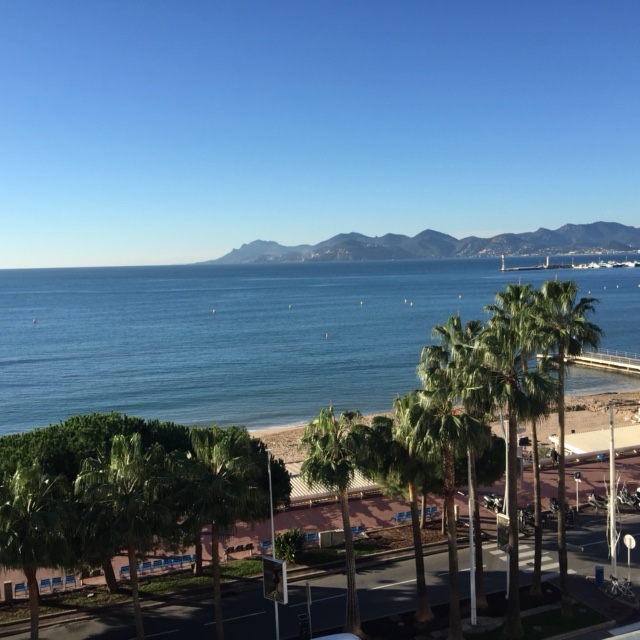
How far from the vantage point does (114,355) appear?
83062 millimetres

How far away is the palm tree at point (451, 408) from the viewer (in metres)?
15.1

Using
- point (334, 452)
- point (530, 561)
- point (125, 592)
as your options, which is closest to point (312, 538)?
point (125, 592)

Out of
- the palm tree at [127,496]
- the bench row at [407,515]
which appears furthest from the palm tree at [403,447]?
the bench row at [407,515]

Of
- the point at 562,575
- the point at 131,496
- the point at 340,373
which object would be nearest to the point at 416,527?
the point at 562,575

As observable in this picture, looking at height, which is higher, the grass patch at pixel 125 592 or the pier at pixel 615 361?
the grass patch at pixel 125 592

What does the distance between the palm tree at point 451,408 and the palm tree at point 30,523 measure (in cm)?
908

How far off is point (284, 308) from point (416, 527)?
415 ft

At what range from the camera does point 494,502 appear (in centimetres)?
2747

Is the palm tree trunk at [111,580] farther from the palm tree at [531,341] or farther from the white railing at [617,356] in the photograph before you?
the white railing at [617,356]

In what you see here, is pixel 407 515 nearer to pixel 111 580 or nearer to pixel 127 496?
pixel 111 580

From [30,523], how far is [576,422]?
43958mm

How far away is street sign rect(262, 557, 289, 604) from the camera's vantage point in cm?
1438

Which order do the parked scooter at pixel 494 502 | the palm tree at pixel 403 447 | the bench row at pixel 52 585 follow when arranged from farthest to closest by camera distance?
the parked scooter at pixel 494 502, the bench row at pixel 52 585, the palm tree at pixel 403 447

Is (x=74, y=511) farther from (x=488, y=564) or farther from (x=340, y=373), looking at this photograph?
(x=340, y=373)
